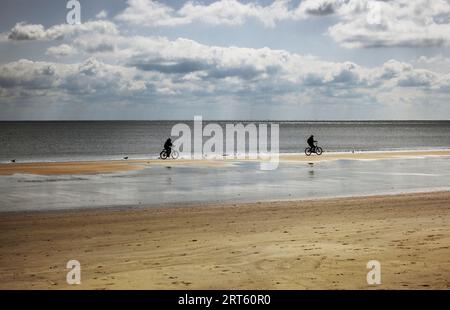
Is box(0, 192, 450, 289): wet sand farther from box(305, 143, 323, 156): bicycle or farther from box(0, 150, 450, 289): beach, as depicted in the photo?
box(305, 143, 323, 156): bicycle

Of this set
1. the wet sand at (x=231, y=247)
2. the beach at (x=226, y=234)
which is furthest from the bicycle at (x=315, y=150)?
the wet sand at (x=231, y=247)

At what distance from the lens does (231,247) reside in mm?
12656

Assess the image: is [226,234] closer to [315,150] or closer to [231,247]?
[231,247]

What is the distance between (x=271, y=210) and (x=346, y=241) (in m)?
5.93

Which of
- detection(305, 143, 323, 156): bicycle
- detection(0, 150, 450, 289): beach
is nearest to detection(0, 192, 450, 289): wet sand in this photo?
detection(0, 150, 450, 289): beach

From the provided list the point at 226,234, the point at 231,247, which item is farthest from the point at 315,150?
the point at 231,247

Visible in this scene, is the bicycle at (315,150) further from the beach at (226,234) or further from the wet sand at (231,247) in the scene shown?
the wet sand at (231,247)

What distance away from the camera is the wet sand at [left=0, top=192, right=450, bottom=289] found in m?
9.87

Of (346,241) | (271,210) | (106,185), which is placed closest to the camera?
(346,241)
